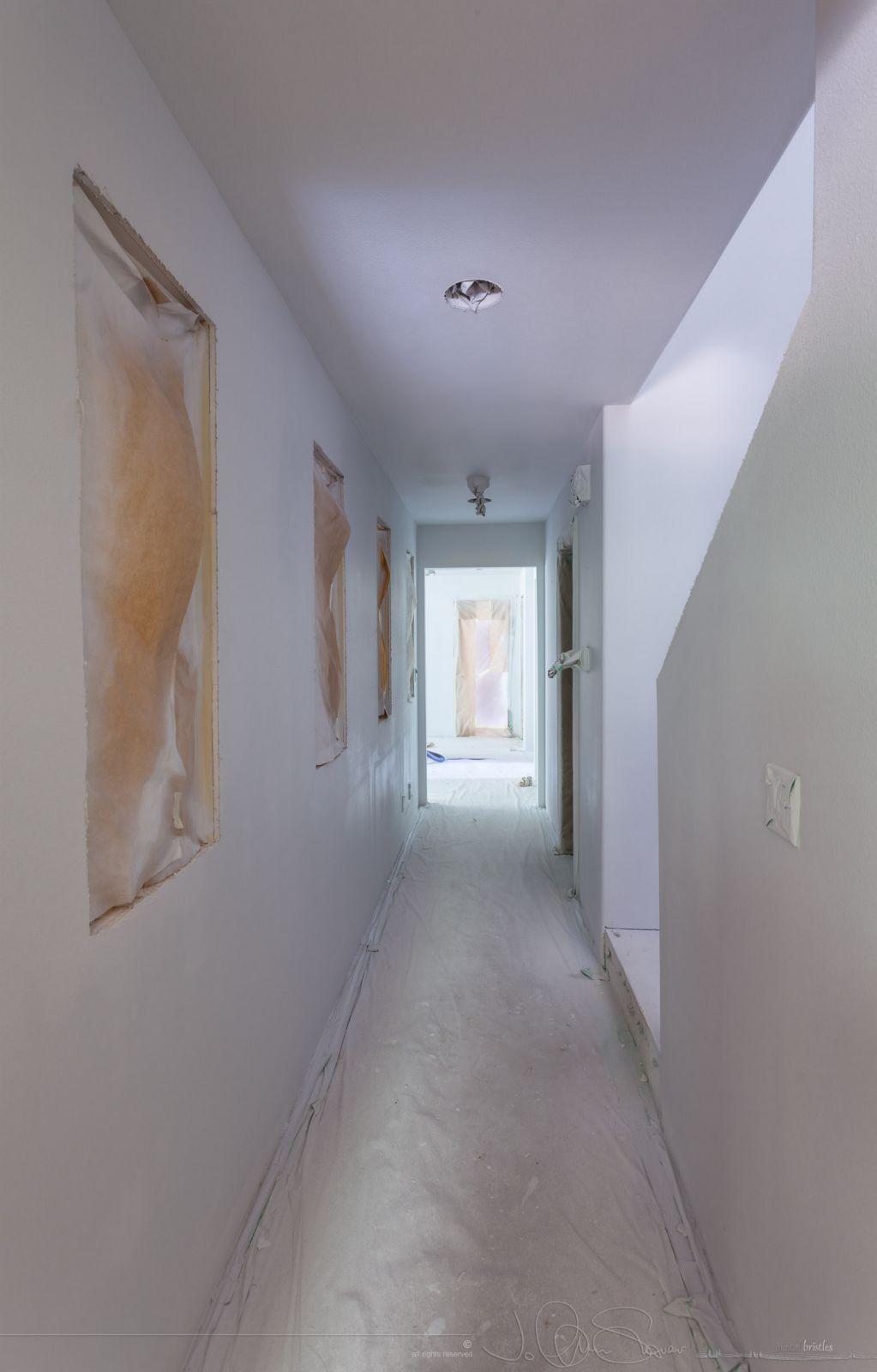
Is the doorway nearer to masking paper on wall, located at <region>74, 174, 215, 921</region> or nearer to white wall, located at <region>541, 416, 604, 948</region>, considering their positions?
white wall, located at <region>541, 416, 604, 948</region>

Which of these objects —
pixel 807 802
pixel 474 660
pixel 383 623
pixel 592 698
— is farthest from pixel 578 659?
pixel 474 660

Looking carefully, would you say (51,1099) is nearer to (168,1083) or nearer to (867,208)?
(168,1083)

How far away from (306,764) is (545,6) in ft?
6.04

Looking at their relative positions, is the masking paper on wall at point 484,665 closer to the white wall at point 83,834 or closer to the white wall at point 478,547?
the white wall at point 478,547

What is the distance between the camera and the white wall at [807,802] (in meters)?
0.87

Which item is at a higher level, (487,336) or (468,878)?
(487,336)

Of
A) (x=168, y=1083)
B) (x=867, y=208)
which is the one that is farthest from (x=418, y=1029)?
(x=867, y=208)

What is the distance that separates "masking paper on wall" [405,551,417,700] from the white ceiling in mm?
2679

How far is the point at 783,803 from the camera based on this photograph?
3.58 feet

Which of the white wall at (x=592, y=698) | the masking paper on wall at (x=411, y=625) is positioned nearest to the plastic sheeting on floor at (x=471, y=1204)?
the white wall at (x=592, y=698)

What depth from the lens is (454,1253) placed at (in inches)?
61.7

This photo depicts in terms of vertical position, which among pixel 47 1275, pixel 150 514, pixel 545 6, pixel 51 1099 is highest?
pixel 545 6

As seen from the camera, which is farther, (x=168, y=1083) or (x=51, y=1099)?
(x=168, y=1083)

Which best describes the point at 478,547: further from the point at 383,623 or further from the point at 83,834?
the point at 83,834
